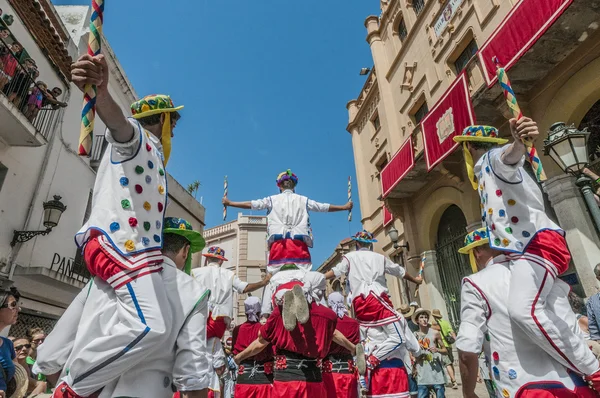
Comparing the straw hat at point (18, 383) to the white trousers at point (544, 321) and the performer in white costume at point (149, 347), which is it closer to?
the performer in white costume at point (149, 347)

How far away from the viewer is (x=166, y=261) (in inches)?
79.2

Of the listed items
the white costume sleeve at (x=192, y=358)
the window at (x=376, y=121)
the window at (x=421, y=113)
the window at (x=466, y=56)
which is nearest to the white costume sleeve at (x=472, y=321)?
the white costume sleeve at (x=192, y=358)

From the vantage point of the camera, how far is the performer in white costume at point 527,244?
2.04 metres

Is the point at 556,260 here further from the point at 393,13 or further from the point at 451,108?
the point at 393,13

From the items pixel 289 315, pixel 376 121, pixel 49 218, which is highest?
pixel 376 121

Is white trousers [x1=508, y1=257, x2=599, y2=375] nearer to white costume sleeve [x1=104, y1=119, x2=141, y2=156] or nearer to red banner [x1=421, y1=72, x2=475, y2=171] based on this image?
white costume sleeve [x1=104, y1=119, x2=141, y2=156]

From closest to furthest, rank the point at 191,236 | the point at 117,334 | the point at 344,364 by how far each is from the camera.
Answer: the point at 117,334 < the point at 191,236 < the point at 344,364


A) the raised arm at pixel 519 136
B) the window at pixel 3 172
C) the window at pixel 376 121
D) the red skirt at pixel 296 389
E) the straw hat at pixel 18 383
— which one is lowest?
the red skirt at pixel 296 389

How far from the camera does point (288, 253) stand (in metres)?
4.36

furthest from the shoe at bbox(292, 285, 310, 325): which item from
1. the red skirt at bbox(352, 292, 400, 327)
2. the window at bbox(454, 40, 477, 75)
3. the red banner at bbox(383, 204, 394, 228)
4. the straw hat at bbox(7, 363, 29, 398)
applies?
the red banner at bbox(383, 204, 394, 228)

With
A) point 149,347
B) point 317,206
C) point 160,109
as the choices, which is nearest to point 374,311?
point 317,206

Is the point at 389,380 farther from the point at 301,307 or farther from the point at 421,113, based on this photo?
the point at 421,113

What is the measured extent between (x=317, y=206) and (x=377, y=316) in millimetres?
1672

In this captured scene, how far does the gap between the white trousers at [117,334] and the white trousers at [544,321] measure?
202 centimetres
